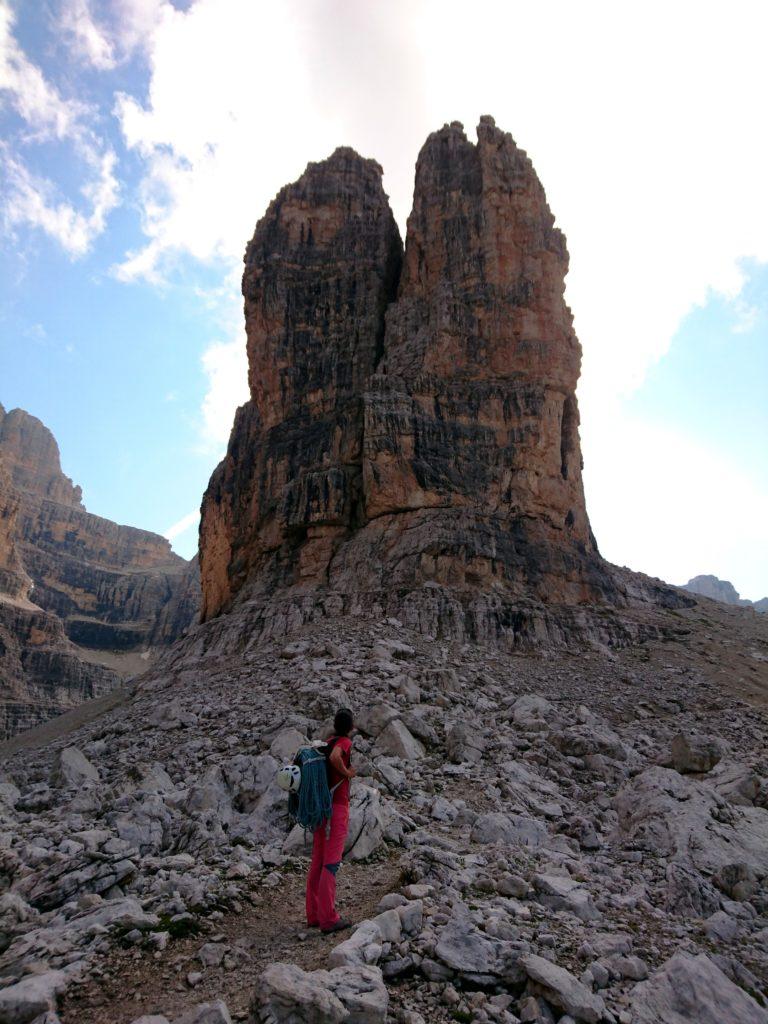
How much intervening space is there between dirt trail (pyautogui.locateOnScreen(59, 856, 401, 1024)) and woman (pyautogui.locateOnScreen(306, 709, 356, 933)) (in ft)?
0.55

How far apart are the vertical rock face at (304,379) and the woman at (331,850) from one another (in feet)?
83.7

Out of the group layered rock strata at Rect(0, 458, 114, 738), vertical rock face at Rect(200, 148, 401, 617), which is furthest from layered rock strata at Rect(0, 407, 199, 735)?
vertical rock face at Rect(200, 148, 401, 617)

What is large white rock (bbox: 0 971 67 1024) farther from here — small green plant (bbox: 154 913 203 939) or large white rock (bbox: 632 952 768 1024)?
large white rock (bbox: 632 952 768 1024)

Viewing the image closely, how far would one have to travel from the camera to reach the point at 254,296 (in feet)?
137

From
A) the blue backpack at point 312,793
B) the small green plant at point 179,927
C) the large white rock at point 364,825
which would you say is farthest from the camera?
the large white rock at point 364,825

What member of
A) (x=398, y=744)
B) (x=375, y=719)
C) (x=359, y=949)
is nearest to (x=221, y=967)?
(x=359, y=949)

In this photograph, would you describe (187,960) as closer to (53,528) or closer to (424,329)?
(424,329)

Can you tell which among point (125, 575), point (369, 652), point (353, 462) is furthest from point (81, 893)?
point (125, 575)

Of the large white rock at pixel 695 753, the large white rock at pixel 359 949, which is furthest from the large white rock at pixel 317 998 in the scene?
the large white rock at pixel 695 753

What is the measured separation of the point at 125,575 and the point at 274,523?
409 feet

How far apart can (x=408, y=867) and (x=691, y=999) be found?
3.32 metres

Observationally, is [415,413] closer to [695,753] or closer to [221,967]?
[695,753]

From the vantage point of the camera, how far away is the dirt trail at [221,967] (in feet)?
17.5

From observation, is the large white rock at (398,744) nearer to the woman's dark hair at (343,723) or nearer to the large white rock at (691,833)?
the large white rock at (691,833)
